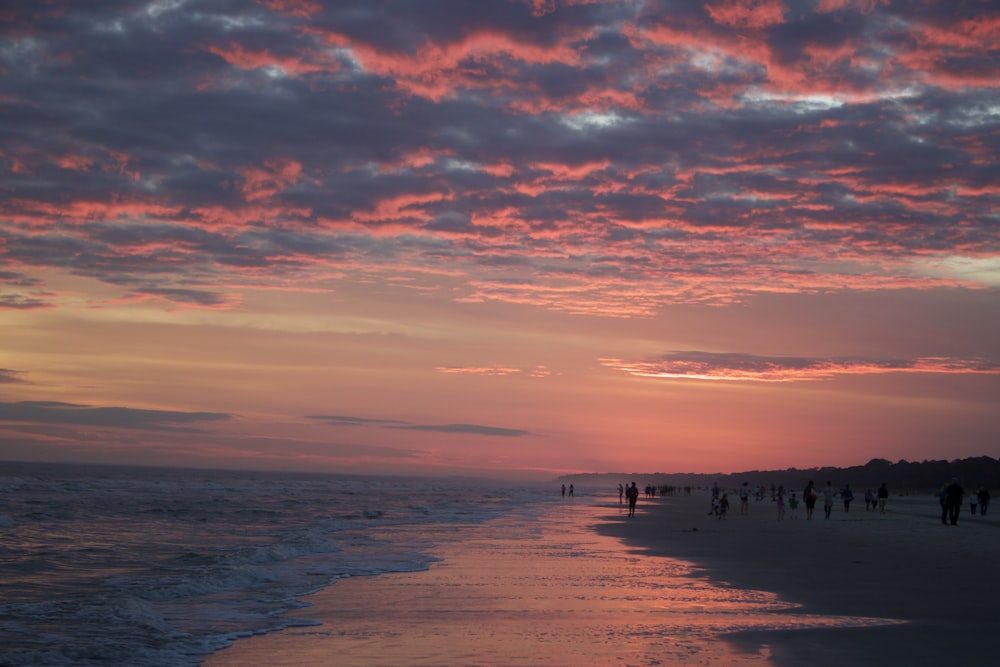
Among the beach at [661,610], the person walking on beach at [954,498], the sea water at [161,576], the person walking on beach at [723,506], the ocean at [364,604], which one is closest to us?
the beach at [661,610]

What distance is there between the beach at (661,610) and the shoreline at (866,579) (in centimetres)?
4

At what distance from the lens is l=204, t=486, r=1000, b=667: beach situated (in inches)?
387

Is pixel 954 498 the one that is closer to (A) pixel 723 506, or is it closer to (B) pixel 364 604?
(A) pixel 723 506

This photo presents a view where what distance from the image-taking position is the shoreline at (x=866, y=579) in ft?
32.3

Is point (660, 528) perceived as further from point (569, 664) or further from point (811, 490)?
point (569, 664)

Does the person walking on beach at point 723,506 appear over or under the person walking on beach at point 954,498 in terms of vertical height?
under

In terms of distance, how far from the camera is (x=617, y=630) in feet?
36.8

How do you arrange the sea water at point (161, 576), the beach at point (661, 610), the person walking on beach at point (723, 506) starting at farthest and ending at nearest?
1. the person walking on beach at point (723, 506)
2. the sea water at point (161, 576)
3. the beach at point (661, 610)

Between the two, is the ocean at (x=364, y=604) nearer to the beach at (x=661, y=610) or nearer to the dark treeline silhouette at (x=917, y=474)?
the beach at (x=661, y=610)

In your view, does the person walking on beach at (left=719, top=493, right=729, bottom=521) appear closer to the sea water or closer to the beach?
the sea water

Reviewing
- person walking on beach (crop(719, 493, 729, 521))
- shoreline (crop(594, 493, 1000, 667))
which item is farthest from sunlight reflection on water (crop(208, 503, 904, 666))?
person walking on beach (crop(719, 493, 729, 521))

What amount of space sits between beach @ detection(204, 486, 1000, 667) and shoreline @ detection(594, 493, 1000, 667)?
39 mm

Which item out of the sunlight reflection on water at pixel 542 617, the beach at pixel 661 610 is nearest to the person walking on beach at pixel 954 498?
the beach at pixel 661 610

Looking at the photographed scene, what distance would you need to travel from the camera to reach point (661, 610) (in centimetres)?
1292
